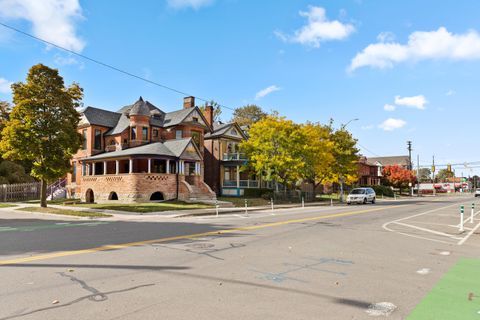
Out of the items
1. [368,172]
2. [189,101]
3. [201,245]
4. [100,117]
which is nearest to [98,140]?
[100,117]

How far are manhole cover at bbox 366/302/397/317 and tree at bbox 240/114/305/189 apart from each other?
29586mm

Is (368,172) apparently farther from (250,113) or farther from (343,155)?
(343,155)

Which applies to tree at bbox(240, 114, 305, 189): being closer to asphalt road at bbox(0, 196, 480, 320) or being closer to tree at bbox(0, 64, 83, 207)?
tree at bbox(0, 64, 83, 207)

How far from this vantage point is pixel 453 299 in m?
5.44

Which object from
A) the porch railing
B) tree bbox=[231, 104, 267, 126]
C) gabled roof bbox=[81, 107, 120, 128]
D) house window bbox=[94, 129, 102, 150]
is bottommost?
the porch railing

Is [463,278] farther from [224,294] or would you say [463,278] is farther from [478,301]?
[224,294]

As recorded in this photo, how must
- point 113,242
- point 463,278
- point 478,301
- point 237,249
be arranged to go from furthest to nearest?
point 113,242, point 237,249, point 463,278, point 478,301

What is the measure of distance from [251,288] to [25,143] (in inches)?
966

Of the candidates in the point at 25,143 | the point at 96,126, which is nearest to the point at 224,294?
the point at 25,143

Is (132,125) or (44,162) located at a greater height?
(132,125)

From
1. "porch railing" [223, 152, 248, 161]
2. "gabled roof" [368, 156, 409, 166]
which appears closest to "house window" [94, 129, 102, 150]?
"porch railing" [223, 152, 248, 161]

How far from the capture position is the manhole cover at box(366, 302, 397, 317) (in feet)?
15.6

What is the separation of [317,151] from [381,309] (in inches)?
1302

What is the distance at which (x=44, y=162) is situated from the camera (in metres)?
25.7
